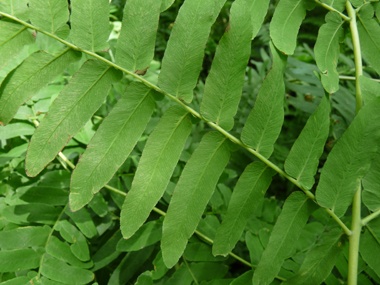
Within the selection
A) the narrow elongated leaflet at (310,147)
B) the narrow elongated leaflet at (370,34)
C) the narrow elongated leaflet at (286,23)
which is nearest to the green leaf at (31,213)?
the narrow elongated leaflet at (310,147)

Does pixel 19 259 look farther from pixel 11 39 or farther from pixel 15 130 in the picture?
pixel 11 39

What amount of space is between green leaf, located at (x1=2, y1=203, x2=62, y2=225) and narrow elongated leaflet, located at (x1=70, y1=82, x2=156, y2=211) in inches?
14.4

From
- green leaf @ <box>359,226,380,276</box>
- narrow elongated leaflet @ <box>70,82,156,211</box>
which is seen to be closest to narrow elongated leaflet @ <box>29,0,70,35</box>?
narrow elongated leaflet @ <box>70,82,156,211</box>

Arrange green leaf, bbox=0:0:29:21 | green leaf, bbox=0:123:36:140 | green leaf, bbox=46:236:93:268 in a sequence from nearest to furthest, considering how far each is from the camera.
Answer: green leaf, bbox=0:0:29:21
green leaf, bbox=46:236:93:268
green leaf, bbox=0:123:36:140

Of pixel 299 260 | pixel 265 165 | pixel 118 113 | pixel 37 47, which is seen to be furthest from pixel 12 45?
pixel 299 260

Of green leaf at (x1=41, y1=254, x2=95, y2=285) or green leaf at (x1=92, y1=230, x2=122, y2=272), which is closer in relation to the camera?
green leaf at (x1=41, y1=254, x2=95, y2=285)

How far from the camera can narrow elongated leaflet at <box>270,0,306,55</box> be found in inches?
31.0

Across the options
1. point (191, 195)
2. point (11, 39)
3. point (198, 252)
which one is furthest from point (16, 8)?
point (198, 252)

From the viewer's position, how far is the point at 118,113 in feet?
2.42

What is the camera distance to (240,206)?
0.78 metres

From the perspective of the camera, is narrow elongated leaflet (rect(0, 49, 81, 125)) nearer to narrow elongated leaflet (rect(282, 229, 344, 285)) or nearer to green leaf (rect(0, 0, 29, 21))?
green leaf (rect(0, 0, 29, 21))

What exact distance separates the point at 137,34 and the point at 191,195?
0.41m

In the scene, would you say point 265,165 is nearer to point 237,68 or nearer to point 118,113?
point 237,68

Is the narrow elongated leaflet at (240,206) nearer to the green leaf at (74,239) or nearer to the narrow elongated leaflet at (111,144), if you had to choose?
the narrow elongated leaflet at (111,144)
